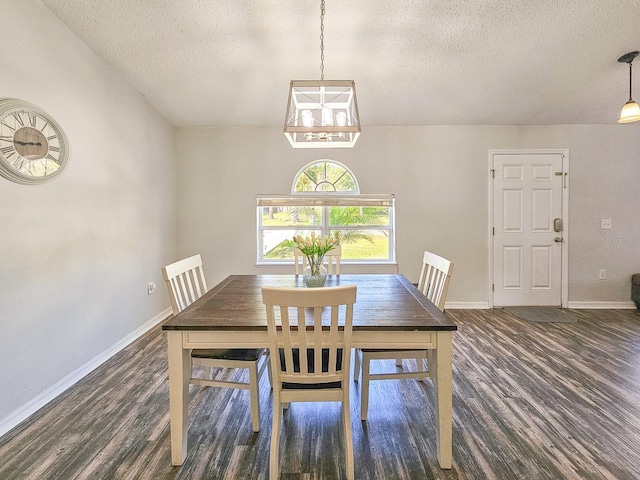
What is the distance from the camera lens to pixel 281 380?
143cm

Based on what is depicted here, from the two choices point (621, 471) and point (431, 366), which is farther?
point (431, 366)

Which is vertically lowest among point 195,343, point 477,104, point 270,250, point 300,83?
point 195,343

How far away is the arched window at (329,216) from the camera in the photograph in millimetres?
4152

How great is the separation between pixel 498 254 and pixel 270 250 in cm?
293

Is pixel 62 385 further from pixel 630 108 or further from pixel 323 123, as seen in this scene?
pixel 630 108

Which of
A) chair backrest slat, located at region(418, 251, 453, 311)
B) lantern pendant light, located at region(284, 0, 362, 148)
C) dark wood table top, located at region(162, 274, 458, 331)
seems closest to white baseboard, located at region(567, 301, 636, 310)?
chair backrest slat, located at region(418, 251, 453, 311)

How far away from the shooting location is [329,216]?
4227mm

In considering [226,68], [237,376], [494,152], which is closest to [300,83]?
[226,68]

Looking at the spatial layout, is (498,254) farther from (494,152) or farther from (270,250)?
(270,250)

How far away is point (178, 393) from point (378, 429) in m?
1.09

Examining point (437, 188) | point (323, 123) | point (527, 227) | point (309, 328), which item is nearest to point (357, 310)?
point (309, 328)

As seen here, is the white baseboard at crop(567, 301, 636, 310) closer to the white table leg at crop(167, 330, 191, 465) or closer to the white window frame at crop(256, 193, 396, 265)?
the white window frame at crop(256, 193, 396, 265)

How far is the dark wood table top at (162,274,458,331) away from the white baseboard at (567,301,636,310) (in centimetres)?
328

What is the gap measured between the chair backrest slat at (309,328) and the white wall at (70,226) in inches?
64.3
